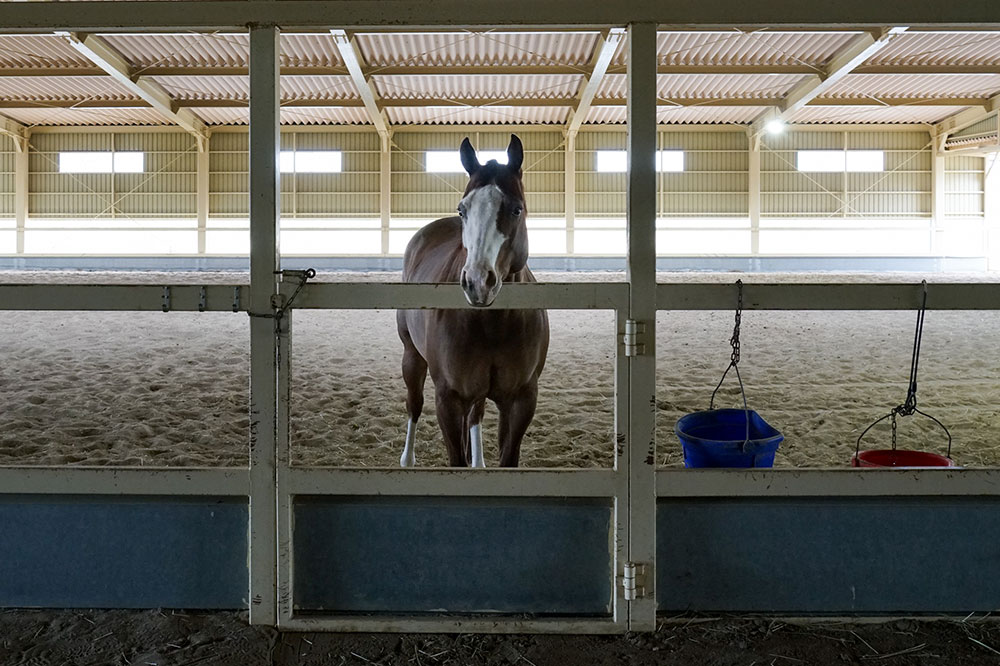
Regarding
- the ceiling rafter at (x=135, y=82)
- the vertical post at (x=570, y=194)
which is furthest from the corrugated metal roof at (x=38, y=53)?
the vertical post at (x=570, y=194)

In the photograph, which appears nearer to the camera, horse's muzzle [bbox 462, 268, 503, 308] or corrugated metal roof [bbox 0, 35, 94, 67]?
horse's muzzle [bbox 462, 268, 503, 308]

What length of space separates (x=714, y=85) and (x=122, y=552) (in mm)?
19299

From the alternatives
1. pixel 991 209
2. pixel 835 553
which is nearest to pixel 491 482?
pixel 835 553

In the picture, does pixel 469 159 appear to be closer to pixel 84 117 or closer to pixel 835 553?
pixel 835 553

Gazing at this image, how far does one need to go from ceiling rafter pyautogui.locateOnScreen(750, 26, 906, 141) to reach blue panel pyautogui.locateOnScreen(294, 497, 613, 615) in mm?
14142

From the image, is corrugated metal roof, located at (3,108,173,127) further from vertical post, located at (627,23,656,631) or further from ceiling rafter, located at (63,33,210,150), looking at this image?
vertical post, located at (627,23,656,631)

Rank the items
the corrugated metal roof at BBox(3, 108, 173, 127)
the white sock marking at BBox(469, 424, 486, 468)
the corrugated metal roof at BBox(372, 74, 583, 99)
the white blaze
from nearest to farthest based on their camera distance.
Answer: the white blaze < the white sock marking at BBox(469, 424, 486, 468) < the corrugated metal roof at BBox(372, 74, 583, 99) < the corrugated metal roof at BBox(3, 108, 173, 127)

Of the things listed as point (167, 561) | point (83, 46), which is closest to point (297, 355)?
point (167, 561)

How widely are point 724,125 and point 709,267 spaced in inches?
176

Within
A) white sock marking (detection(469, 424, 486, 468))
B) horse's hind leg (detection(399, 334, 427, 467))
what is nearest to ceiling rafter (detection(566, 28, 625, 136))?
horse's hind leg (detection(399, 334, 427, 467))

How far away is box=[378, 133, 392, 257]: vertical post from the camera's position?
23094mm

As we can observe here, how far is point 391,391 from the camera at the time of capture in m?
6.14

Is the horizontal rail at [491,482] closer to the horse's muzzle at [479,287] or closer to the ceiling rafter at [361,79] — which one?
the horse's muzzle at [479,287]

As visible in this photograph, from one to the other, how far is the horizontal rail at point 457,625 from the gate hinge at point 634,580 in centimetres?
11
